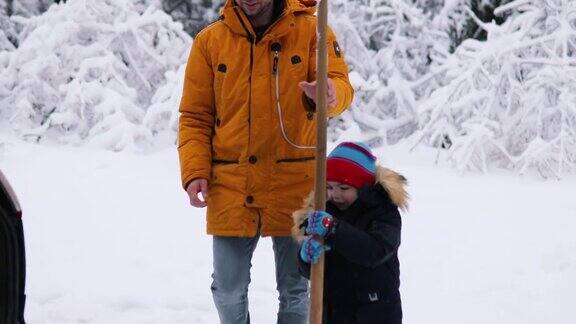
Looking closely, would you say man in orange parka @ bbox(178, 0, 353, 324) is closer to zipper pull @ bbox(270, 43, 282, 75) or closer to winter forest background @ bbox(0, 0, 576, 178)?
zipper pull @ bbox(270, 43, 282, 75)

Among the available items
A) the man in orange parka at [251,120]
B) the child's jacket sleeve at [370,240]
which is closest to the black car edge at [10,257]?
the man in orange parka at [251,120]

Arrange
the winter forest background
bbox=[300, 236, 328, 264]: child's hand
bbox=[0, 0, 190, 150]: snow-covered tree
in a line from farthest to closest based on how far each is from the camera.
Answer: bbox=[0, 0, 190, 150]: snow-covered tree < the winter forest background < bbox=[300, 236, 328, 264]: child's hand

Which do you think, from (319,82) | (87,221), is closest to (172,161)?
(87,221)

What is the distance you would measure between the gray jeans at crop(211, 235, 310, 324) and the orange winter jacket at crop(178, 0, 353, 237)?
0.11 m

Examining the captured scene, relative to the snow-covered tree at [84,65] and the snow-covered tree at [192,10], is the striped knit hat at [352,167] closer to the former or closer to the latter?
the snow-covered tree at [84,65]

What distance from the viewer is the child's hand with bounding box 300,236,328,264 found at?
2.45 metres

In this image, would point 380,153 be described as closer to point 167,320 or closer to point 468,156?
point 468,156

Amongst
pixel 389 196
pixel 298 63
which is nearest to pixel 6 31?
pixel 298 63

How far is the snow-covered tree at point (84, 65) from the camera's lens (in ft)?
36.8

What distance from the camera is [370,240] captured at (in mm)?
2529

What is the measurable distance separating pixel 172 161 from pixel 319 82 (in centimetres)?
629

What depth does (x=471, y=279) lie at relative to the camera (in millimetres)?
4836

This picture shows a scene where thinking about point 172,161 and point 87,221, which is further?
point 172,161

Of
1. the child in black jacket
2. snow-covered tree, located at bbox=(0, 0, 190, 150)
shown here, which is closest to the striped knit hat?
the child in black jacket
